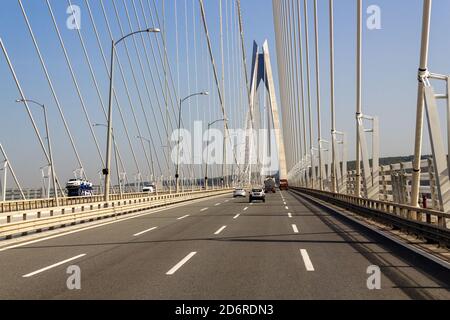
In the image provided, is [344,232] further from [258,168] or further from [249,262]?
[258,168]

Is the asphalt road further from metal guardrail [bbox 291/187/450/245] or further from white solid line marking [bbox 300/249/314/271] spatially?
metal guardrail [bbox 291/187/450/245]

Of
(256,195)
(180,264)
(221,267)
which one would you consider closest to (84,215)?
(180,264)

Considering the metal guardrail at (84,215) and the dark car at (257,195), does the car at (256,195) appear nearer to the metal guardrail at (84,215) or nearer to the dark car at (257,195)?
the dark car at (257,195)

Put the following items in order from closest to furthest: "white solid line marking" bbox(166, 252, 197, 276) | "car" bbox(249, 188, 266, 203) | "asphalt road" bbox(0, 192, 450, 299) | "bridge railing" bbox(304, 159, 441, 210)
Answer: "asphalt road" bbox(0, 192, 450, 299) < "white solid line marking" bbox(166, 252, 197, 276) < "bridge railing" bbox(304, 159, 441, 210) < "car" bbox(249, 188, 266, 203)

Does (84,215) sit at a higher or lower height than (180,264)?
higher

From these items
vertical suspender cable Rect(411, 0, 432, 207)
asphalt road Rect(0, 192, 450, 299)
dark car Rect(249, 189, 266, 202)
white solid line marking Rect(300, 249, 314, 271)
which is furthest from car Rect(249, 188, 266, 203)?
white solid line marking Rect(300, 249, 314, 271)

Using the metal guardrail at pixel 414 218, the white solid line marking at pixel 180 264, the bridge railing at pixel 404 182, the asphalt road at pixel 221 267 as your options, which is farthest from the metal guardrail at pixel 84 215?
the bridge railing at pixel 404 182

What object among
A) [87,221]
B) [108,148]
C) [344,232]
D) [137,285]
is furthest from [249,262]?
[108,148]

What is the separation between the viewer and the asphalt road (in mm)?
7788

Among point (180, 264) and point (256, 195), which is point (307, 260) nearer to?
point (180, 264)

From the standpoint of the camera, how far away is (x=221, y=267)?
401 inches

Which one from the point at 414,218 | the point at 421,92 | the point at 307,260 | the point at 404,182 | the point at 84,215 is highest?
the point at 421,92

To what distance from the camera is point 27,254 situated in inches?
509
